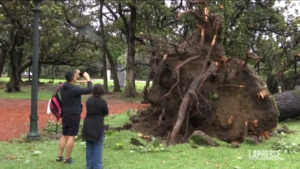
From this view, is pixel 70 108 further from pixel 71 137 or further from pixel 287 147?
pixel 287 147

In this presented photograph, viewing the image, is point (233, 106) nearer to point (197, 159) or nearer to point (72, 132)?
point (197, 159)

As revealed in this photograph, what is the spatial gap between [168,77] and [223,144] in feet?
8.49

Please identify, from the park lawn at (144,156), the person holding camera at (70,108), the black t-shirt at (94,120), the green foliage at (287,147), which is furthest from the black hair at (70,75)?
the green foliage at (287,147)

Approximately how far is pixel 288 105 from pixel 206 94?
4.80 m

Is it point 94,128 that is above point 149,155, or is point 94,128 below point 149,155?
above

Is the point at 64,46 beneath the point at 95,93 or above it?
above

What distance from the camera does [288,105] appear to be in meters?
13.2

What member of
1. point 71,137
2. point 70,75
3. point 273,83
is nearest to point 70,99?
point 70,75

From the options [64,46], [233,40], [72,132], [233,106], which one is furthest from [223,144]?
[64,46]

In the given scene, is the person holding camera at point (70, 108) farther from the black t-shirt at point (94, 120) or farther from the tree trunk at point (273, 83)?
the tree trunk at point (273, 83)

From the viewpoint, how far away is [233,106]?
9586 mm

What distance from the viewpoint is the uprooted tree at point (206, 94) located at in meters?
9.32

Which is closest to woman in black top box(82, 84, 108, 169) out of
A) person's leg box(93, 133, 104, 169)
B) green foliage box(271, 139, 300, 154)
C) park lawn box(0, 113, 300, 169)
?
person's leg box(93, 133, 104, 169)

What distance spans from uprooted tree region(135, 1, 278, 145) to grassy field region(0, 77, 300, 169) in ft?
1.99
